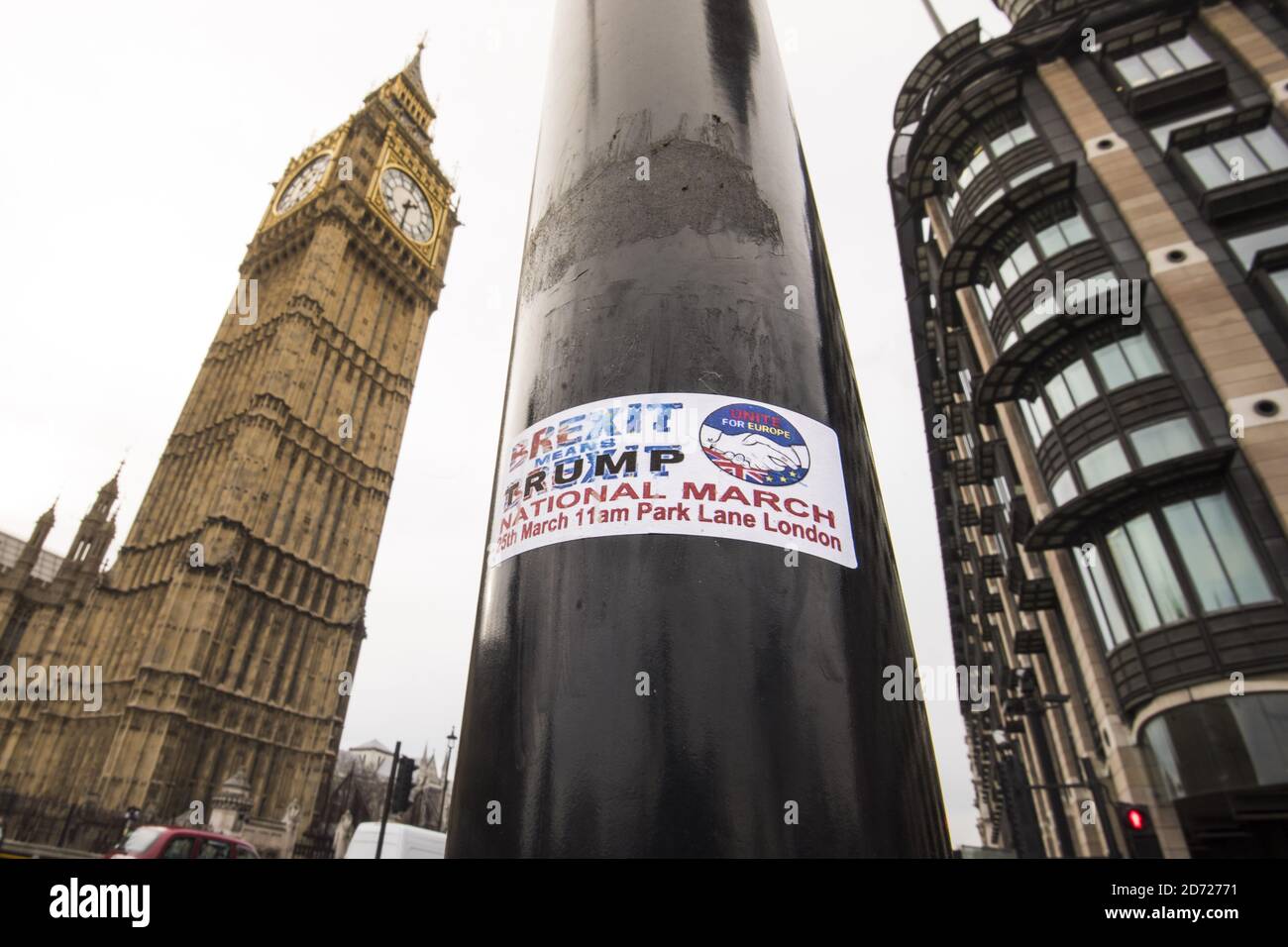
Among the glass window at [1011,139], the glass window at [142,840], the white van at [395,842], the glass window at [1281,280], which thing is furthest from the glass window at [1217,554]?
the glass window at [142,840]

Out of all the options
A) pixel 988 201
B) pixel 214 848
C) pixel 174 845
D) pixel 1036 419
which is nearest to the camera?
pixel 174 845

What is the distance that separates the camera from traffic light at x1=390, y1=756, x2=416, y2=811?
71.6 ft

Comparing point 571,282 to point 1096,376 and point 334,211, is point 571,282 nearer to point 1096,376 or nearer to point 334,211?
point 1096,376

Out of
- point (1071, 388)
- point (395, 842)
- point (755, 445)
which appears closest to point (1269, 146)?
point (1071, 388)

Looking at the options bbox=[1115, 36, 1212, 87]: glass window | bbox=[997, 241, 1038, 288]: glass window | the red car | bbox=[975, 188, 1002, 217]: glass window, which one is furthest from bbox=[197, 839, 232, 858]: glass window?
bbox=[1115, 36, 1212, 87]: glass window

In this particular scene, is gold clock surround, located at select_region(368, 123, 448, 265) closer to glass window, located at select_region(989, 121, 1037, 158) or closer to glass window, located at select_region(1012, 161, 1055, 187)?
glass window, located at select_region(989, 121, 1037, 158)

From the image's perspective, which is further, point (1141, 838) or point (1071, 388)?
point (1071, 388)

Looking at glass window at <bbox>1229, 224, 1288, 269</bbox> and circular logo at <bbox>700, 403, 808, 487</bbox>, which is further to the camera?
glass window at <bbox>1229, 224, 1288, 269</bbox>

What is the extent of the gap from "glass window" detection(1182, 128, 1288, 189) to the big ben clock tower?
50.8 m

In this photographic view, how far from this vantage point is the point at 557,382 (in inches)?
109

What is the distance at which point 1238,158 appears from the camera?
1833cm

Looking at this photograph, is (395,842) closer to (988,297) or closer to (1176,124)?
(988,297)

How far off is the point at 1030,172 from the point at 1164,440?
10039 millimetres

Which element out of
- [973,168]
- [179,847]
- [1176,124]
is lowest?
[179,847]
